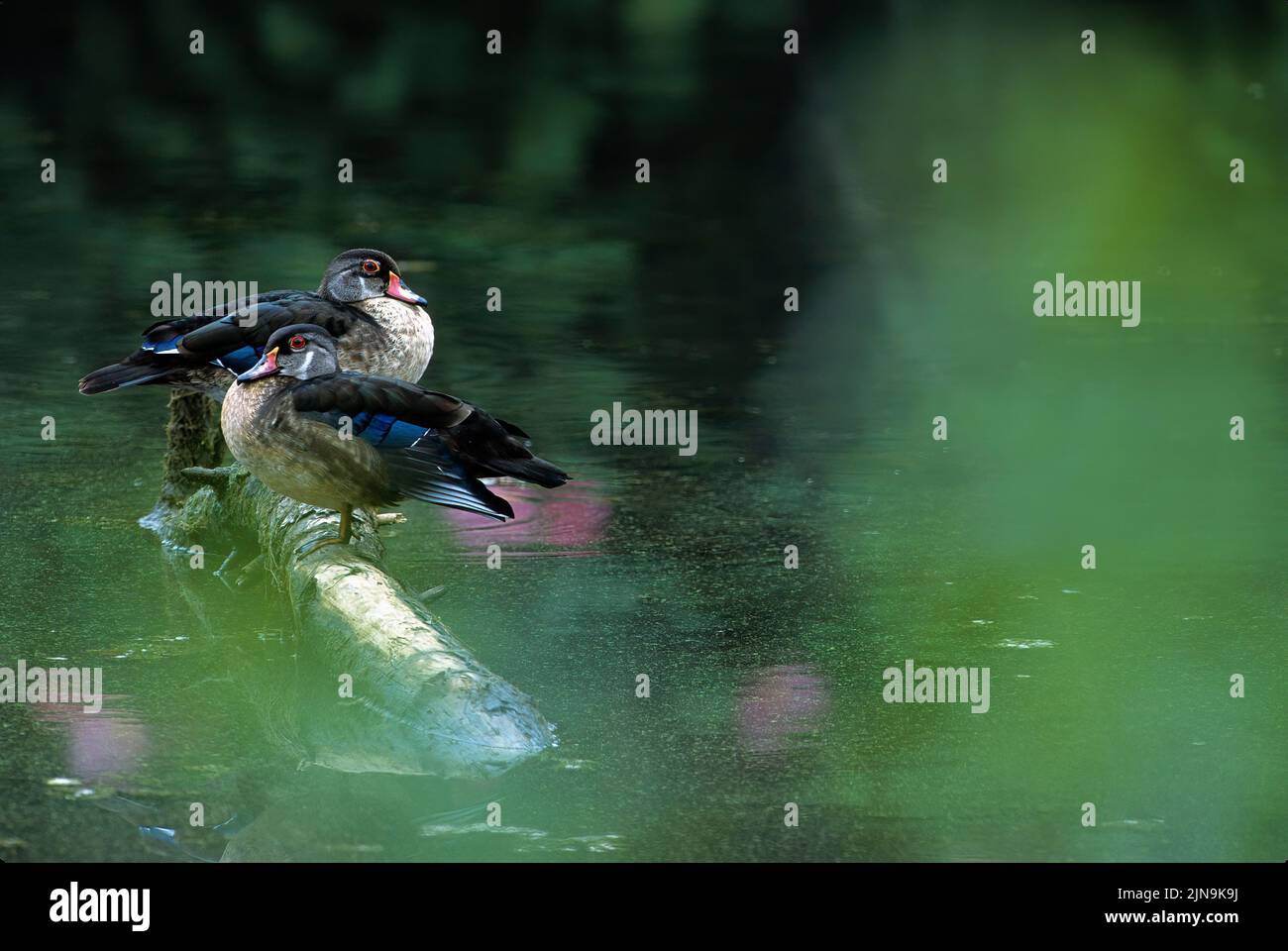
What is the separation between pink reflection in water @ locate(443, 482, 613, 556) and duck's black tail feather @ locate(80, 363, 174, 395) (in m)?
1.14

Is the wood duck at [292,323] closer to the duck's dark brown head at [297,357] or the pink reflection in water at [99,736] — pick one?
the duck's dark brown head at [297,357]

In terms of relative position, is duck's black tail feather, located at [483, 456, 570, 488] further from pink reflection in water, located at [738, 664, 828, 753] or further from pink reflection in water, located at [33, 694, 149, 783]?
pink reflection in water, located at [33, 694, 149, 783]

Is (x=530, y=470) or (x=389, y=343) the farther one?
(x=389, y=343)

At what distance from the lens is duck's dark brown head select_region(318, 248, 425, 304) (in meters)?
5.80

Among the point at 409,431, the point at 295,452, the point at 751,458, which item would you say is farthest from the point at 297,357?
the point at 751,458

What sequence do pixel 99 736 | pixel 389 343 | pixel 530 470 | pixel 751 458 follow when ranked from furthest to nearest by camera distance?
pixel 751 458 → pixel 389 343 → pixel 530 470 → pixel 99 736

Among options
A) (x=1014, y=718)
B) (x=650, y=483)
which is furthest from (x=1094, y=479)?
(x=1014, y=718)

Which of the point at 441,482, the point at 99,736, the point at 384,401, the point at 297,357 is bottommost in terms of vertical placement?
the point at 99,736

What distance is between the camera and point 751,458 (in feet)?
24.2

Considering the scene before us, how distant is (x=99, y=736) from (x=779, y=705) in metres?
1.62

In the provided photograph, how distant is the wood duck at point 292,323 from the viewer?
218 inches

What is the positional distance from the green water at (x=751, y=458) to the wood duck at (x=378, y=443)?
0.49 meters

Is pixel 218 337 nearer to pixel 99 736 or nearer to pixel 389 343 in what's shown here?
pixel 389 343

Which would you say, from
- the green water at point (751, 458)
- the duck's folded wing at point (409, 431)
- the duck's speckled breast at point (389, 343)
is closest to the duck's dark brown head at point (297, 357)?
the duck's folded wing at point (409, 431)
